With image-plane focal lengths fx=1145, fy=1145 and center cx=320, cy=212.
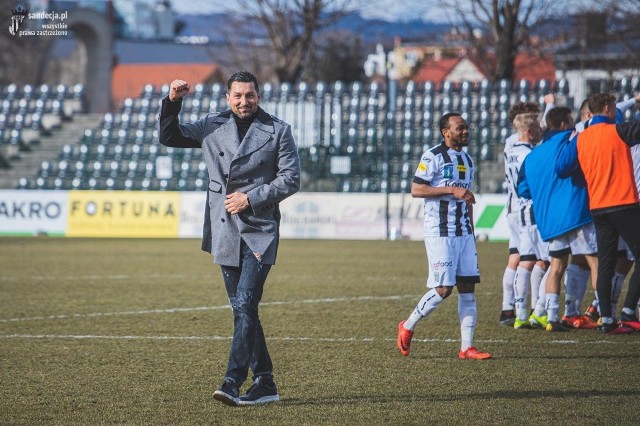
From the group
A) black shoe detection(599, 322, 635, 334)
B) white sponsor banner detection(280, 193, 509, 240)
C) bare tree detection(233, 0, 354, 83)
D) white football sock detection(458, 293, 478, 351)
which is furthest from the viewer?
bare tree detection(233, 0, 354, 83)

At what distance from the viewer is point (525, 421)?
21.7 ft

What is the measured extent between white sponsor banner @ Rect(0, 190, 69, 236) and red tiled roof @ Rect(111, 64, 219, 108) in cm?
5091

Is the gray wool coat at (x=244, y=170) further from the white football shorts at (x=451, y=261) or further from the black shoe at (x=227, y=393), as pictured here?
the white football shorts at (x=451, y=261)

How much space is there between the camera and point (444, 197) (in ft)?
30.2

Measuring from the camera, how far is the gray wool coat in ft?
23.3

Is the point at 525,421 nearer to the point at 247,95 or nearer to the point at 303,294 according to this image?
the point at 247,95

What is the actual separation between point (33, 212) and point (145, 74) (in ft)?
178

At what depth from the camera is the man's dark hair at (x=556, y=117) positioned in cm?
1113

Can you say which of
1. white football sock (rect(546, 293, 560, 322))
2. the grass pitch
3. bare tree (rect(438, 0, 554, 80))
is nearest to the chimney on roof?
bare tree (rect(438, 0, 554, 80))

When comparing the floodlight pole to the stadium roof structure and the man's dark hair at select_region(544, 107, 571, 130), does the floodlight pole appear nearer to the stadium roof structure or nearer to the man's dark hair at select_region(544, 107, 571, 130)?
the man's dark hair at select_region(544, 107, 571, 130)

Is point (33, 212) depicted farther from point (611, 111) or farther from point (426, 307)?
point (426, 307)

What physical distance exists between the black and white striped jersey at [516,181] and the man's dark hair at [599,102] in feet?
2.70

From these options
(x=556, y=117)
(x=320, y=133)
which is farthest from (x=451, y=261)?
(x=320, y=133)

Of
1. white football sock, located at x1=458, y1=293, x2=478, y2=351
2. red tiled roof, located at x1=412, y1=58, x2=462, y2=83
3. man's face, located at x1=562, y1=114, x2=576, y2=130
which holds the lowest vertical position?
white football sock, located at x1=458, y1=293, x2=478, y2=351
